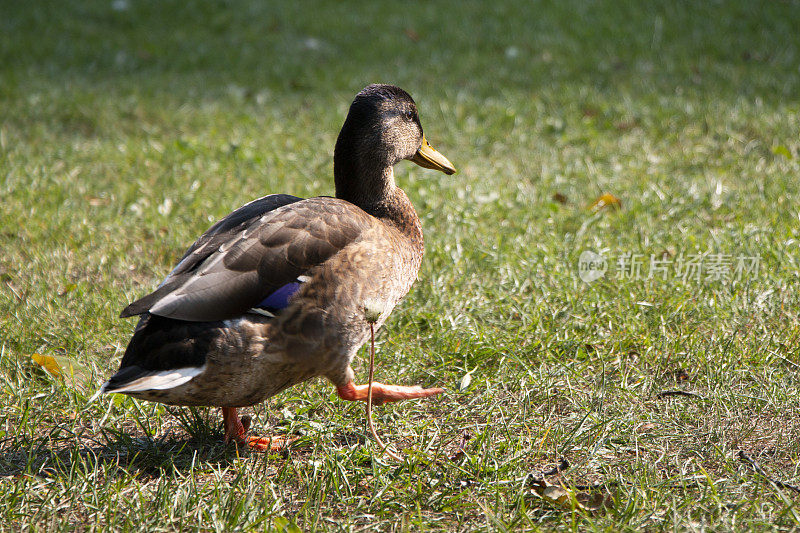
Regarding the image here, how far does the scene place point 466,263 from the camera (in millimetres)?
3920

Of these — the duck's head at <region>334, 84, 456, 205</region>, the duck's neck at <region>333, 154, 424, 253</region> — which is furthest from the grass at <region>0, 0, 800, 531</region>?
the duck's head at <region>334, 84, 456, 205</region>

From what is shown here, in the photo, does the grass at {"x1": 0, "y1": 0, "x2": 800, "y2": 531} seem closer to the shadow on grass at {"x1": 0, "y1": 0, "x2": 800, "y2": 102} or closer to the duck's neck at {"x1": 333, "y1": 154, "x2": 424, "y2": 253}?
the shadow on grass at {"x1": 0, "y1": 0, "x2": 800, "y2": 102}

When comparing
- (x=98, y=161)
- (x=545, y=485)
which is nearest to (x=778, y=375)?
(x=545, y=485)

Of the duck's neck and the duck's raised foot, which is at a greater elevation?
the duck's neck

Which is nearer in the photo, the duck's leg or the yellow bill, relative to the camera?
the duck's leg

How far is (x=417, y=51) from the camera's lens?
809cm

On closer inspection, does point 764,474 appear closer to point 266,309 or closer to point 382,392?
point 382,392

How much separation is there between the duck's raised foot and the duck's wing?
0.50m

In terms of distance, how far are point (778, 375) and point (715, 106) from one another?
3.70 metres

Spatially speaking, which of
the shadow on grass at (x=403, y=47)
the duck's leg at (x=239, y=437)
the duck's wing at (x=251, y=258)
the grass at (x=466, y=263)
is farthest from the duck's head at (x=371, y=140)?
the shadow on grass at (x=403, y=47)

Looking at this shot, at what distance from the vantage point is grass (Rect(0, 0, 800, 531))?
237 centimetres

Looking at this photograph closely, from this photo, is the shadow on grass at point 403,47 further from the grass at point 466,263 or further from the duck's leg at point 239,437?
the duck's leg at point 239,437

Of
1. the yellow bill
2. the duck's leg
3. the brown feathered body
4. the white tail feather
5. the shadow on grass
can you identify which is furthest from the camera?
the shadow on grass

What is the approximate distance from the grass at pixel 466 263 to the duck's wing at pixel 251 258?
0.54 m
